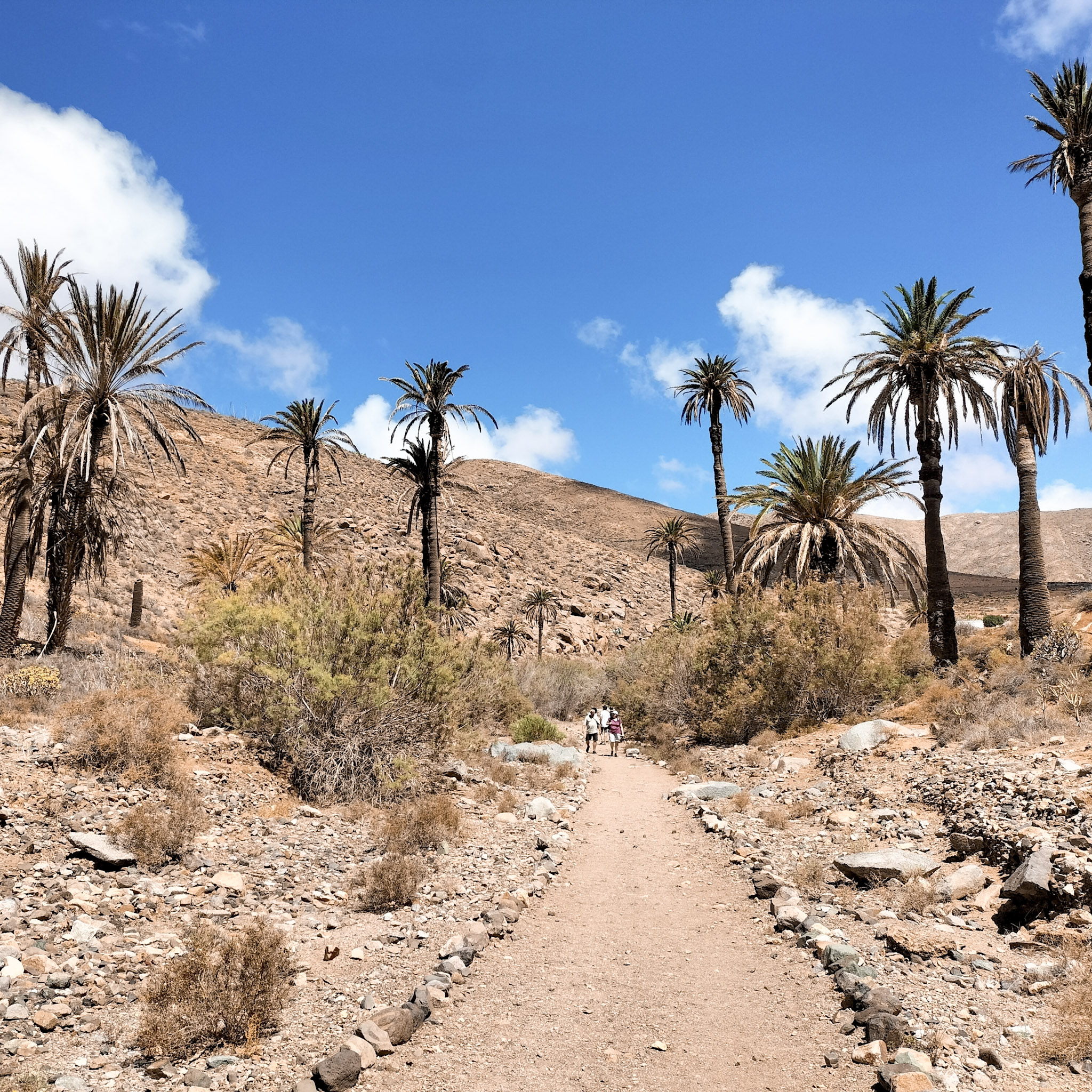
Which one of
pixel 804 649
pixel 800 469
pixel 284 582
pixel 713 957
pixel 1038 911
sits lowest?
pixel 713 957

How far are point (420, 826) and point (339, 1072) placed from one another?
214 inches

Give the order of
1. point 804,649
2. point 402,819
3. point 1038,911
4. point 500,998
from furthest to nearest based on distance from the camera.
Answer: point 804,649 → point 402,819 → point 1038,911 → point 500,998

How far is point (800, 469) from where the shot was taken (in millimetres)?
22688

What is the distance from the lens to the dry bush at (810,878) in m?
8.48

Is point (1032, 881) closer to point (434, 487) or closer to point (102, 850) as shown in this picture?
point (102, 850)

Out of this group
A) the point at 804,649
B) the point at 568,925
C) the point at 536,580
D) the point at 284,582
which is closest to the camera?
Result: the point at 568,925

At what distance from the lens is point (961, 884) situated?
765cm

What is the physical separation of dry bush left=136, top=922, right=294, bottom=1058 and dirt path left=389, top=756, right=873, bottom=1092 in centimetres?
110

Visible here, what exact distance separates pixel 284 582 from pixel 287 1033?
1025 centimetres

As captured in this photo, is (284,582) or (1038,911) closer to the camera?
(1038,911)

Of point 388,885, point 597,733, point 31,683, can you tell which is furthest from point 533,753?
point 31,683

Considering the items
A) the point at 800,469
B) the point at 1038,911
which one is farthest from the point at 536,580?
the point at 1038,911

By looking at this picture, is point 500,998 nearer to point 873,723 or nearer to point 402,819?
point 402,819

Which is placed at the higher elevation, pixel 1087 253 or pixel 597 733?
pixel 1087 253
